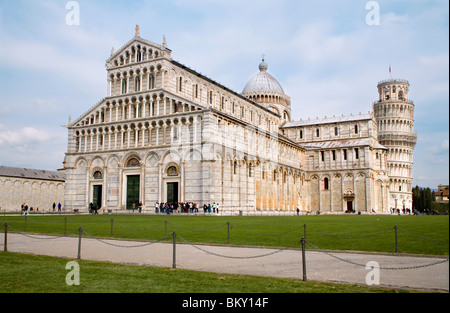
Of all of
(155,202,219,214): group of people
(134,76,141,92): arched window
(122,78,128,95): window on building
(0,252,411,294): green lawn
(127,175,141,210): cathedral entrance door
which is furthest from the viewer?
(122,78,128,95): window on building

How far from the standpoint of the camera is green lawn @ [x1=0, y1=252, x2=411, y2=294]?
8.78 metres

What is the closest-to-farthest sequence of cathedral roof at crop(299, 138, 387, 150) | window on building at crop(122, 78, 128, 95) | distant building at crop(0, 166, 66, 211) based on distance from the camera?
window on building at crop(122, 78, 128, 95) < distant building at crop(0, 166, 66, 211) < cathedral roof at crop(299, 138, 387, 150)

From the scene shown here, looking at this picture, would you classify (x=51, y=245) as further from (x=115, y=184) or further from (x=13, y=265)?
(x=115, y=184)

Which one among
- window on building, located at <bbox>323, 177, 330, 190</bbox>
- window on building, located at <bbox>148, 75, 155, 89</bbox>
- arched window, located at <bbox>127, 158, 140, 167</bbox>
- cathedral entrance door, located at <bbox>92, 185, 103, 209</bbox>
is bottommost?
cathedral entrance door, located at <bbox>92, 185, 103, 209</bbox>

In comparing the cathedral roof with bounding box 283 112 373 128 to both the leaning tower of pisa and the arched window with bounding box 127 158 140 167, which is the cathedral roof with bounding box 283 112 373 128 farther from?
the arched window with bounding box 127 158 140 167

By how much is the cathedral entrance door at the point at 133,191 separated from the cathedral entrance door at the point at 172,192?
15.1ft

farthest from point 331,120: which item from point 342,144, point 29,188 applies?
point 29,188

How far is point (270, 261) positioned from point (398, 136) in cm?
9461

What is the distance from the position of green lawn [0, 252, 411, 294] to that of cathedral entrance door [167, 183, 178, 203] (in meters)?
35.6

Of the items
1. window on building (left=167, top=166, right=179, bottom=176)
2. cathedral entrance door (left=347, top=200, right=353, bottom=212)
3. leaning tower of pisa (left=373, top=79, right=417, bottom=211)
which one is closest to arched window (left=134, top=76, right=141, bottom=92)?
window on building (left=167, top=166, right=179, bottom=176)

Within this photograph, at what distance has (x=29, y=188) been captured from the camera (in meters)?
74.4

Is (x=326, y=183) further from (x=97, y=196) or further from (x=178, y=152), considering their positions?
(x=97, y=196)
